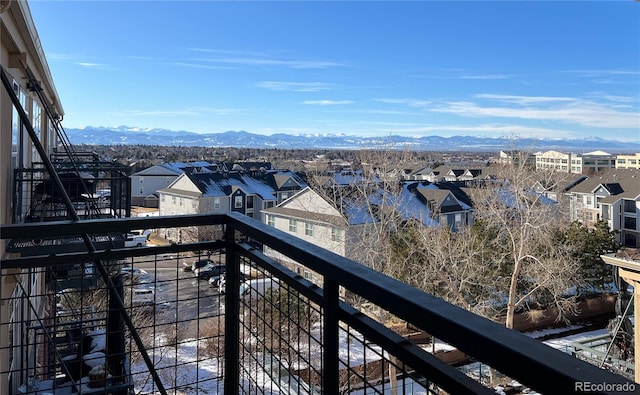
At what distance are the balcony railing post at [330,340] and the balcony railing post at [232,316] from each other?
739 mm

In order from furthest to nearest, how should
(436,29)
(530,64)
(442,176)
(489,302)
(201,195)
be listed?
(530,64) < (442,176) < (436,29) < (201,195) < (489,302)

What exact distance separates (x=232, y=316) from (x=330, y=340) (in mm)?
812

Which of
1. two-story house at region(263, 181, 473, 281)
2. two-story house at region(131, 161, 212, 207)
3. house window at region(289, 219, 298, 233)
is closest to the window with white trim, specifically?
two-story house at region(263, 181, 473, 281)

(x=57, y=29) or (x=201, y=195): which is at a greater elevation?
(x=57, y=29)

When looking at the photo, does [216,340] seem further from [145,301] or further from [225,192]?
[225,192]

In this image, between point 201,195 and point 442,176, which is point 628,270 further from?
point 442,176

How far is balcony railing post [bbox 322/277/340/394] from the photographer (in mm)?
993

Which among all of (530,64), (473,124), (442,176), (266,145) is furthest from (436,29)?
(266,145)

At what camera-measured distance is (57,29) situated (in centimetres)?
692

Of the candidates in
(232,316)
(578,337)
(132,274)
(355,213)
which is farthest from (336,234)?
(232,316)

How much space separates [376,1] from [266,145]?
56.1 m

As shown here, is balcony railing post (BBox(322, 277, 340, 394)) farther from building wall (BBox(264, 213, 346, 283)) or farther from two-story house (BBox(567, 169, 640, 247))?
two-story house (BBox(567, 169, 640, 247))

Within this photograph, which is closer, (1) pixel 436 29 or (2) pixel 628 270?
(2) pixel 628 270

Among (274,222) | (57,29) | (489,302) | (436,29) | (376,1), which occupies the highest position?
(436,29)
